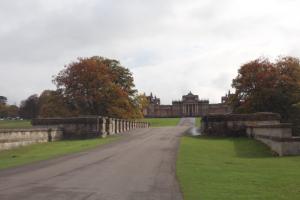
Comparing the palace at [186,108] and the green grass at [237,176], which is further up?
the palace at [186,108]

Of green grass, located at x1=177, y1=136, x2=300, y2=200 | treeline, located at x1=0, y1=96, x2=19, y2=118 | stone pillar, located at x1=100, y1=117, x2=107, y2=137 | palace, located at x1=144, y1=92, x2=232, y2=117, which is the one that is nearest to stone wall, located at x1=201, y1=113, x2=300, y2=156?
green grass, located at x1=177, y1=136, x2=300, y2=200

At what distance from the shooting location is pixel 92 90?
67688 millimetres

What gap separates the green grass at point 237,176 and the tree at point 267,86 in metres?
32.1

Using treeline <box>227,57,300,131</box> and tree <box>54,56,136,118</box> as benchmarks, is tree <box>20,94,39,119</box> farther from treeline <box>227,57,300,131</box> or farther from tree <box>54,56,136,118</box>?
treeline <box>227,57,300,131</box>

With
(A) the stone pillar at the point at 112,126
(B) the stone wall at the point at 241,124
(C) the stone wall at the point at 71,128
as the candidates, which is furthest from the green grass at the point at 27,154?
(A) the stone pillar at the point at 112,126

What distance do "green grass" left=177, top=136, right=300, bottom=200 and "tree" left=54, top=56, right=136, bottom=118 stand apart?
139 feet

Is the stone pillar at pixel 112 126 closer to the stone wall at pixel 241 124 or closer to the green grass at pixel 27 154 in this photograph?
the stone wall at pixel 241 124

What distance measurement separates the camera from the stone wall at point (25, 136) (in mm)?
30534

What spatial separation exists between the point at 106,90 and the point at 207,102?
121063 millimetres

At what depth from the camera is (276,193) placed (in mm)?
12852

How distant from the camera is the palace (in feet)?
600

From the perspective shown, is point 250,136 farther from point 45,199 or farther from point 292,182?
point 45,199

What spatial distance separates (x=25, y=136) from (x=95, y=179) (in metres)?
19.4

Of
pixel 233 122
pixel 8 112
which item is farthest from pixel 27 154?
pixel 8 112
